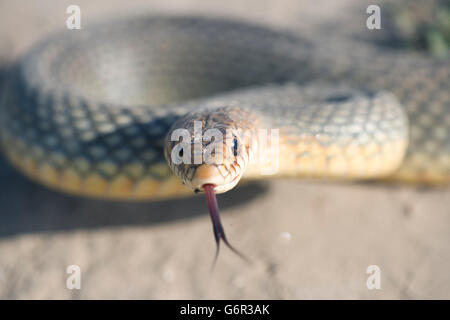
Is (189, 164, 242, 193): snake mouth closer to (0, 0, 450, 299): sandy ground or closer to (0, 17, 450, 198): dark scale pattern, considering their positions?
(0, 17, 450, 198): dark scale pattern

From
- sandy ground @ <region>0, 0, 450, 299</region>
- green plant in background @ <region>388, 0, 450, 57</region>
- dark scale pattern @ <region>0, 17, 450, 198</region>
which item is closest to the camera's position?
sandy ground @ <region>0, 0, 450, 299</region>

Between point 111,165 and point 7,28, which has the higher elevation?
point 7,28

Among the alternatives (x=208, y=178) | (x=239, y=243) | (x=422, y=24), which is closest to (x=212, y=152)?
(x=208, y=178)

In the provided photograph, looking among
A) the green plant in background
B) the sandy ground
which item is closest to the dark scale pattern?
the sandy ground

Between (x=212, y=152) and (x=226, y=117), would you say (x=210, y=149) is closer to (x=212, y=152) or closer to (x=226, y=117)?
(x=212, y=152)

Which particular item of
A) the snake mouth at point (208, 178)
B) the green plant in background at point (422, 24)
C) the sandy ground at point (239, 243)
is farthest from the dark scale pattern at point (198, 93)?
the green plant in background at point (422, 24)
